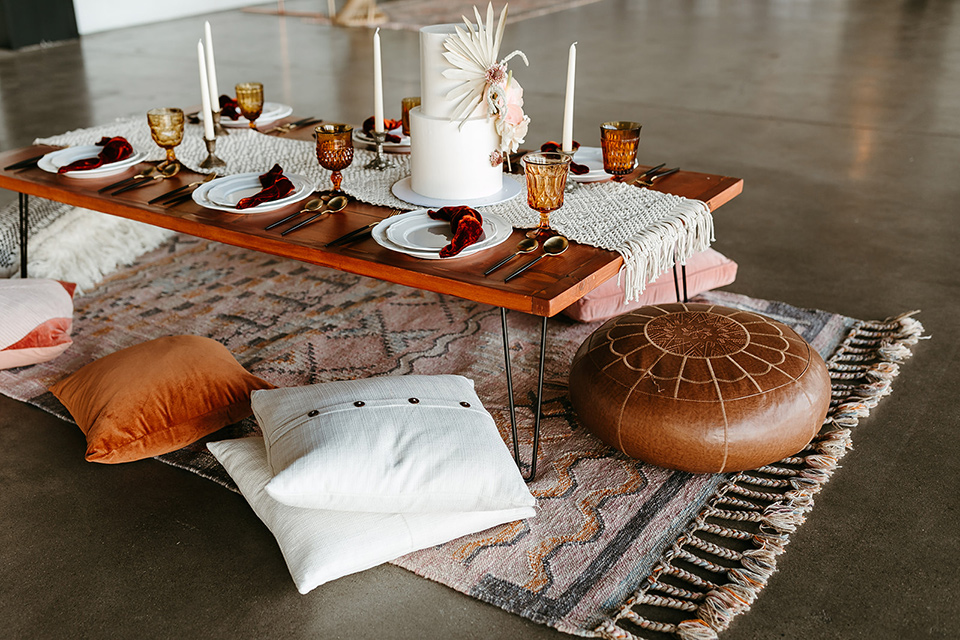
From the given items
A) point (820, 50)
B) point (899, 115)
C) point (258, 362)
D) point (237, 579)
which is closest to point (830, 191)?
point (899, 115)

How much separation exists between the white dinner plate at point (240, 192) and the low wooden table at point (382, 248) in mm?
22

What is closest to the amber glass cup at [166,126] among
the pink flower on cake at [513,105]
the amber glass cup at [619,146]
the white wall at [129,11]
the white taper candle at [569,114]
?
the pink flower on cake at [513,105]

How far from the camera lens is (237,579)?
1.68m

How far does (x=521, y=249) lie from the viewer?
1.90 m

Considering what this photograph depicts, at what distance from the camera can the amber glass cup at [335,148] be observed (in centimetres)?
220

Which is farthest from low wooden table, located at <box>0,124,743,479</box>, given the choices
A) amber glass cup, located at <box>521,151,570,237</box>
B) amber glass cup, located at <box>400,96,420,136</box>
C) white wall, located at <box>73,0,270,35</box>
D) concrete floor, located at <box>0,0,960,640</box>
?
white wall, located at <box>73,0,270,35</box>

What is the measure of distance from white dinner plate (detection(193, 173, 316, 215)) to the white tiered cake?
32 centimetres

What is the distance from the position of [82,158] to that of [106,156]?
0.13 meters

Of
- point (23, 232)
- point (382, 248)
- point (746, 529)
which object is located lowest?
point (746, 529)

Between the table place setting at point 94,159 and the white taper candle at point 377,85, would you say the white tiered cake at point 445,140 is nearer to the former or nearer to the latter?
the white taper candle at point 377,85

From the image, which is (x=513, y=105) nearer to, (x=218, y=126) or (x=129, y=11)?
(x=218, y=126)

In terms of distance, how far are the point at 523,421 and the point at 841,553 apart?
0.80 meters

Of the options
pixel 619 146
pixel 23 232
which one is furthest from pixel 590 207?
pixel 23 232

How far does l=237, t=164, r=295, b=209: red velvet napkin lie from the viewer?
6.96 ft
